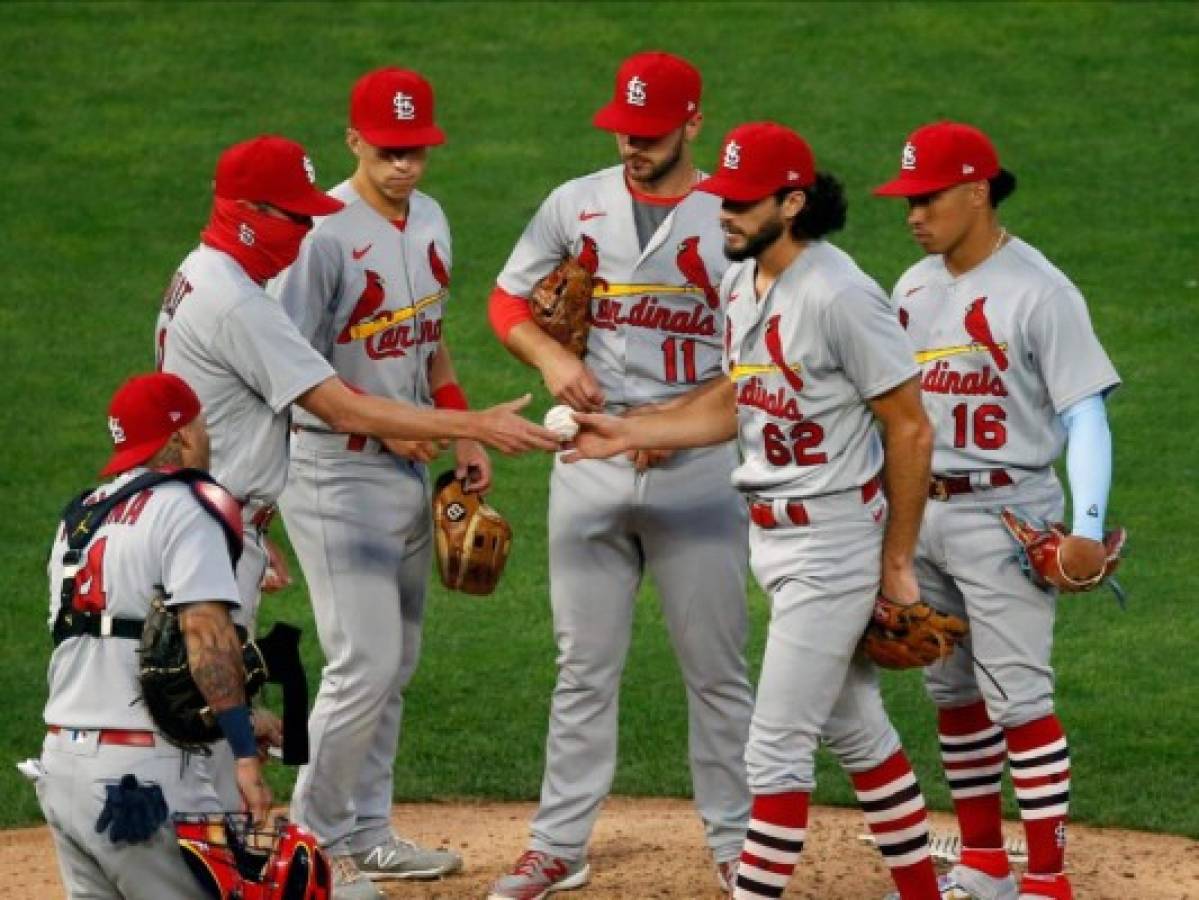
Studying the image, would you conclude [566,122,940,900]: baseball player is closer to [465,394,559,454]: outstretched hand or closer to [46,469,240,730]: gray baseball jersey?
[465,394,559,454]: outstretched hand

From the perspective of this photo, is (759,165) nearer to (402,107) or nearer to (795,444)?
(795,444)

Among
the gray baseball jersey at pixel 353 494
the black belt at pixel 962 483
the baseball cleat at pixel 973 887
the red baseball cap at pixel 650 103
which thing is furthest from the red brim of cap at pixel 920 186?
the baseball cleat at pixel 973 887

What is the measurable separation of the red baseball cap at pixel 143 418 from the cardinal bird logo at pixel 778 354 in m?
1.51

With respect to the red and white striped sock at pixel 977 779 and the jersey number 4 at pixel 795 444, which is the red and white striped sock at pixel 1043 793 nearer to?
the red and white striped sock at pixel 977 779

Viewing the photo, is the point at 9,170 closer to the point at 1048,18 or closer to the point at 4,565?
the point at 4,565

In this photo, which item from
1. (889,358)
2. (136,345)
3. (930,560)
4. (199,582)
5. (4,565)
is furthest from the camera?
(136,345)

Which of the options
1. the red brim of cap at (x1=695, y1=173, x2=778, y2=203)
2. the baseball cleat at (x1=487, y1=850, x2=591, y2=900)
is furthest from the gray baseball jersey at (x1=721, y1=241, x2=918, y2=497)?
the baseball cleat at (x1=487, y1=850, x2=591, y2=900)

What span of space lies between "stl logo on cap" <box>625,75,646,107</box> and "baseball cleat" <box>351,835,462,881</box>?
2200 millimetres

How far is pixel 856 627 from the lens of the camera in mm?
6766

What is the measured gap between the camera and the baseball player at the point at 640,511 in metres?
7.47

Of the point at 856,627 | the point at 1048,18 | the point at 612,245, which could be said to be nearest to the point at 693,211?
the point at 612,245

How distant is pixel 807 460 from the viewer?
6.77 m

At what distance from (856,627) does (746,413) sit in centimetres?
60

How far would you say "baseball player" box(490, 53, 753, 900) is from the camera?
7469mm
